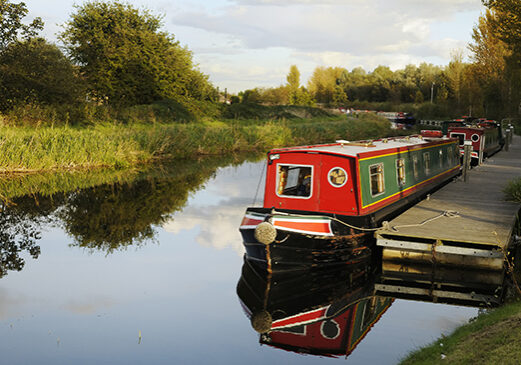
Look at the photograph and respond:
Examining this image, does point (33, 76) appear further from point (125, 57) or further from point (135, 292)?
point (135, 292)

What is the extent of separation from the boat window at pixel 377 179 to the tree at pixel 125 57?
29.4 metres

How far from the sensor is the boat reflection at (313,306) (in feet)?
25.6

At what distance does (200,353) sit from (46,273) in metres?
4.75

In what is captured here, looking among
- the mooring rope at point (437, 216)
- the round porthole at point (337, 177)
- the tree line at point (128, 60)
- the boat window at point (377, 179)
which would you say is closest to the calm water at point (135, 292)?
the mooring rope at point (437, 216)

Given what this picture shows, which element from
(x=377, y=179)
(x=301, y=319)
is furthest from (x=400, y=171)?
(x=301, y=319)

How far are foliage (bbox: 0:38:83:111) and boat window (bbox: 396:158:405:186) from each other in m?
19.6

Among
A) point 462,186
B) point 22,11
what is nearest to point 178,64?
point 22,11

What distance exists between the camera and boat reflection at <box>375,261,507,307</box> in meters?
9.37

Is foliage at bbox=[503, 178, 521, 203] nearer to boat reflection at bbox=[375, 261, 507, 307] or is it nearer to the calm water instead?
boat reflection at bbox=[375, 261, 507, 307]

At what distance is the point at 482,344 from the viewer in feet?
19.9

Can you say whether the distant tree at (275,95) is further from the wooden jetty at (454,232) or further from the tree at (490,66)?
the wooden jetty at (454,232)

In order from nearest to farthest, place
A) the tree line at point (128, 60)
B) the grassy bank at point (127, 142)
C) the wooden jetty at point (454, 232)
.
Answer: the wooden jetty at point (454, 232)
the grassy bank at point (127, 142)
the tree line at point (128, 60)

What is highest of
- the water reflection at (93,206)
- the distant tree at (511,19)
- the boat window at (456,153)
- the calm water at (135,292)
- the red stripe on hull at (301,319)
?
the distant tree at (511,19)

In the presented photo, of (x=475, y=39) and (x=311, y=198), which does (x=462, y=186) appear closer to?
(x=311, y=198)
